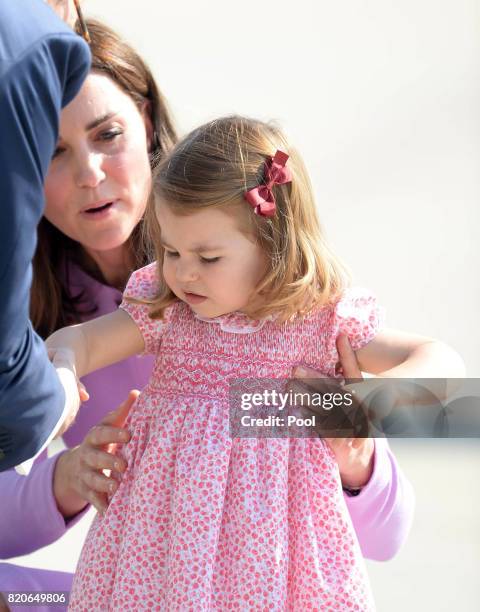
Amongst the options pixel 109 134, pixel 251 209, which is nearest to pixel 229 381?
pixel 251 209

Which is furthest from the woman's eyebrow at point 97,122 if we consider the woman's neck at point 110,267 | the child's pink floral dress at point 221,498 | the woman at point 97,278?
the child's pink floral dress at point 221,498

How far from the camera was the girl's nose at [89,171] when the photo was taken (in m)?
1.53

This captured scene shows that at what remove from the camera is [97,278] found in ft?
5.78

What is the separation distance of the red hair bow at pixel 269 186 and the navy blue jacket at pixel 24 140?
0.38m

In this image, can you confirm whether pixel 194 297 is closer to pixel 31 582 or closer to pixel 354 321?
pixel 354 321

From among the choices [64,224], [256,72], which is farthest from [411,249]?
[64,224]

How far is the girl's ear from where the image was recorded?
170 cm

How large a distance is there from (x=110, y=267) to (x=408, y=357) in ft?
2.30

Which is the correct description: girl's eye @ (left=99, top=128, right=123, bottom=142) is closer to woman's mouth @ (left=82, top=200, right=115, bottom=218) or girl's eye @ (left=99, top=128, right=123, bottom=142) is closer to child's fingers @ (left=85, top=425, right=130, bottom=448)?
woman's mouth @ (left=82, top=200, right=115, bottom=218)

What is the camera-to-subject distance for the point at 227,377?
49.6 inches

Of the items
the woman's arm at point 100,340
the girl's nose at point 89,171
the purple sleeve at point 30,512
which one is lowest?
the purple sleeve at point 30,512

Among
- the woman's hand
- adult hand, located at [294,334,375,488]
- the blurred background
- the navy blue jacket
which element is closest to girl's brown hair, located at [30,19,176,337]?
the woman's hand

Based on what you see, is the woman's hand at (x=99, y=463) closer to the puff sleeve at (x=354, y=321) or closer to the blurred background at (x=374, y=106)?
the puff sleeve at (x=354, y=321)

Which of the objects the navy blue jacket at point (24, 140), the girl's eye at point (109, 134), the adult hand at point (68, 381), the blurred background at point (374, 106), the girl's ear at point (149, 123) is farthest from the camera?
the blurred background at point (374, 106)
